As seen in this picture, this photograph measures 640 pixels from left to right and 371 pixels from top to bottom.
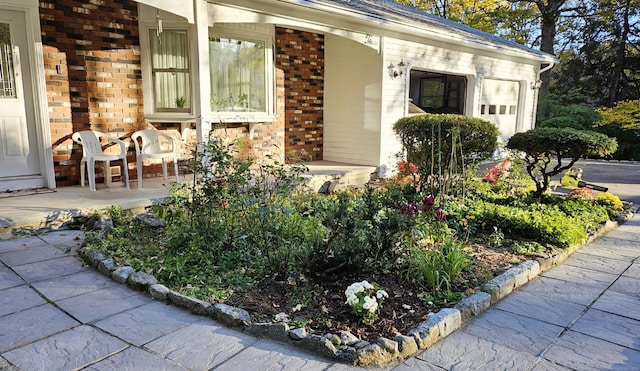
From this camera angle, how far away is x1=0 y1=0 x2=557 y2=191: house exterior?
5.34m

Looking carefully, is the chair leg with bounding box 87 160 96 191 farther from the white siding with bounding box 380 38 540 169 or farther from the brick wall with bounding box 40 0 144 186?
the white siding with bounding box 380 38 540 169

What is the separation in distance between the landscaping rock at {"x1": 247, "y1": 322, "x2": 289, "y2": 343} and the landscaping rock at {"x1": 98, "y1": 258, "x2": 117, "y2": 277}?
139 centimetres

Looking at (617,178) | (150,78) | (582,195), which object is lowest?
(617,178)

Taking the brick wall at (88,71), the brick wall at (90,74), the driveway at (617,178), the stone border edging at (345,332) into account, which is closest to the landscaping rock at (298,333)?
the stone border edging at (345,332)

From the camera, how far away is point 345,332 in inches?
97.2

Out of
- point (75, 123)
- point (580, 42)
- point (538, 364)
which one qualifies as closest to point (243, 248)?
point (538, 364)

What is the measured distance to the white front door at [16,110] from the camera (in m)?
5.14

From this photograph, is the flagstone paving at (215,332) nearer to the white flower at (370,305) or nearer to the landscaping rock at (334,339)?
the landscaping rock at (334,339)

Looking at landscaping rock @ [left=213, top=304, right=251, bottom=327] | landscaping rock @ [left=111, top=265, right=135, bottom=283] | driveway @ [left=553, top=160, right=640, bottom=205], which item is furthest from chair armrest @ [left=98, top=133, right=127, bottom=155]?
driveway @ [left=553, top=160, right=640, bottom=205]

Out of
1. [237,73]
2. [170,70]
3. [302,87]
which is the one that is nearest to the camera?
[170,70]

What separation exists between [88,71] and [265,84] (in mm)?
2682

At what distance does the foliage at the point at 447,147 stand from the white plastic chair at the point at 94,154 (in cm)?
380

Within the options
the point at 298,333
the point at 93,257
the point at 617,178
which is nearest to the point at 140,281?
the point at 93,257

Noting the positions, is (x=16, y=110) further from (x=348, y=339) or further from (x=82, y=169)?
(x=348, y=339)
